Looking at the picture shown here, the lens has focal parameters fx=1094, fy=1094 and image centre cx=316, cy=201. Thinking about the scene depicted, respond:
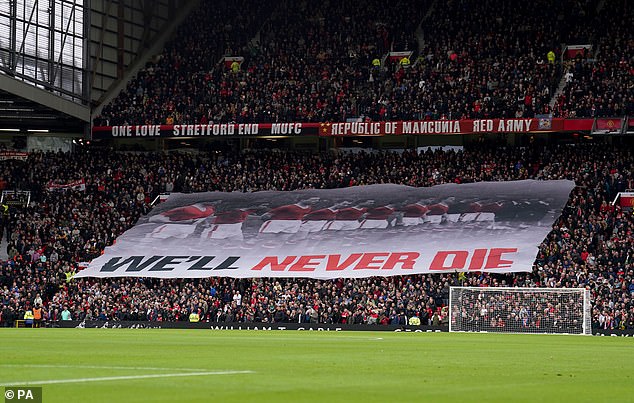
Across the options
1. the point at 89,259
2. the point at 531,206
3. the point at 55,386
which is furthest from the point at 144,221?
the point at 55,386

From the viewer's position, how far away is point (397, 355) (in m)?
19.7

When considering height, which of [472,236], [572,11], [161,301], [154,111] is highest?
[572,11]

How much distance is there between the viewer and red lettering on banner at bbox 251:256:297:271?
5428cm

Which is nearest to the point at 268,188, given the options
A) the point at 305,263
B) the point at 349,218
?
the point at 349,218

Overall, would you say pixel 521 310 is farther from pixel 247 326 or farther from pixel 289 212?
pixel 289 212

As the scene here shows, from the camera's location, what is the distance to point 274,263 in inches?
2162

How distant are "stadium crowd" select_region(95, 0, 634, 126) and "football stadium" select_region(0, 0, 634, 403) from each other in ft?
0.47

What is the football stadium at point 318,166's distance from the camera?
4928 cm

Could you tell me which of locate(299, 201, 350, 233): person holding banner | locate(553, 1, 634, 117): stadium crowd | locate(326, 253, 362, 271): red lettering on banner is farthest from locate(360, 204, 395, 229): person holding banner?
locate(553, 1, 634, 117): stadium crowd

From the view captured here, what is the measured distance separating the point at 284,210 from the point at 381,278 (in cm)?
968

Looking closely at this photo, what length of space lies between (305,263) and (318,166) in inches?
384

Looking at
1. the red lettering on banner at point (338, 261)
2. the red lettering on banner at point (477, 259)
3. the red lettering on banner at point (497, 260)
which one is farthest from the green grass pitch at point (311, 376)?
the red lettering on banner at point (338, 261)

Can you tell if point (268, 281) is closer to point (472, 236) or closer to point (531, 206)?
point (472, 236)
